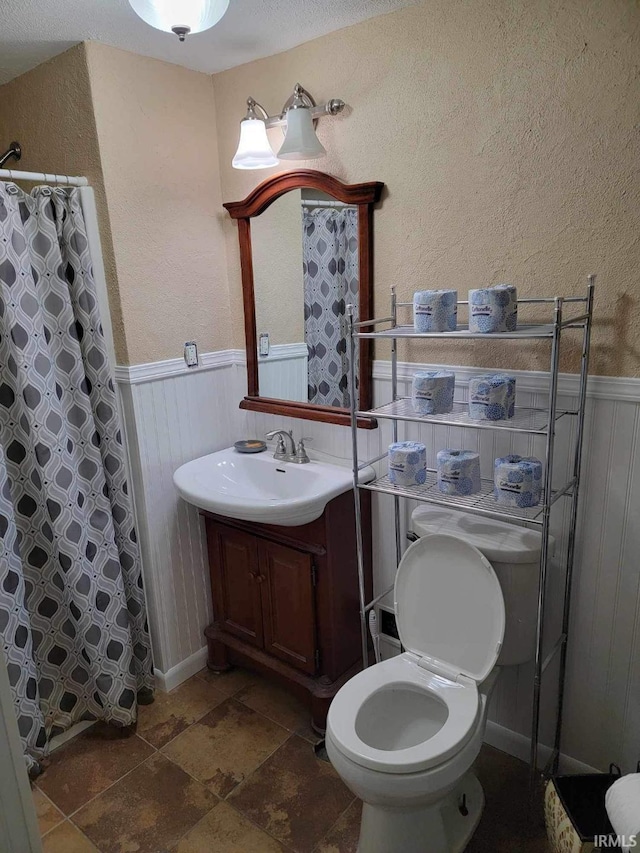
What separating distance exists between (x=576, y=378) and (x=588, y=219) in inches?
16.4

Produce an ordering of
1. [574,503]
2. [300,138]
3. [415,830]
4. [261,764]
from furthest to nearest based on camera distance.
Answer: [261,764] < [300,138] < [574,503] < [415,830]

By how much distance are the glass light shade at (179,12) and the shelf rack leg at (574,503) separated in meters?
1.10

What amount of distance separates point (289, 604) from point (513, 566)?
0.84 m

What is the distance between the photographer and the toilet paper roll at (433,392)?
5.33 feet

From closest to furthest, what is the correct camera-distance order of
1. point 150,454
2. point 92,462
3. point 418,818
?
point 418,818
point 92,462
point 150,454

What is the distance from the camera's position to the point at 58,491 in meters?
1.92

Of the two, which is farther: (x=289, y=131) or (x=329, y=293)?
(x=329, y=293)

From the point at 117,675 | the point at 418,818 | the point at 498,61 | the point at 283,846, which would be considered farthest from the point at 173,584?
the point at 498,61

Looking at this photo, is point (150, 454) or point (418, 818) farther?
point (150, 454)

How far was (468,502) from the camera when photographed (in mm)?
1590

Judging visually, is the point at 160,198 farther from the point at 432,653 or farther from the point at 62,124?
the point at 432,653

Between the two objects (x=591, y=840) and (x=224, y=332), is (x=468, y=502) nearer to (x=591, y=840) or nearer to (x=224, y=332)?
(x=591, y=840)

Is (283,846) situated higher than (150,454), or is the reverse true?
(150,454)

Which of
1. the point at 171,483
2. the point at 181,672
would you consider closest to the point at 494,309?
the point at 171,483
